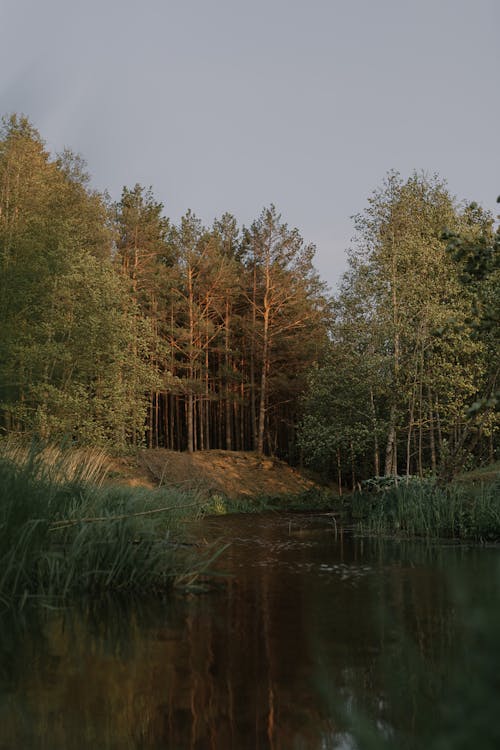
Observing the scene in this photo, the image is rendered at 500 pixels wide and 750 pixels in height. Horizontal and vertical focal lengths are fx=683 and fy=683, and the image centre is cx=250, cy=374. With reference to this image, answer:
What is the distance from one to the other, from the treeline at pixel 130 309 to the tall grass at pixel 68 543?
10488 millimetres

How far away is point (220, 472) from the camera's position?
29.7 meters

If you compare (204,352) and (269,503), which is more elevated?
(204,352)

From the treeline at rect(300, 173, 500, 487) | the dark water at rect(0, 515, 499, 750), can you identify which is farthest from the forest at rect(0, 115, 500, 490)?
the dark water at rect(0, 515, 499, 750)

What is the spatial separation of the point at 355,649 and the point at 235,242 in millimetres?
36778

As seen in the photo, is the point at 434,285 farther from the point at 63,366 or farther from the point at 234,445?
the point at 234,445

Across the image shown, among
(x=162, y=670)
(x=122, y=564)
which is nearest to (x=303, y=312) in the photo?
(x=122, y=564)

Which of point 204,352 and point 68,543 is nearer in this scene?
point 68,543

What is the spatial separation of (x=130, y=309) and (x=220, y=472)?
315 inches

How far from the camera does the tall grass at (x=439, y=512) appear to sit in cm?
1322

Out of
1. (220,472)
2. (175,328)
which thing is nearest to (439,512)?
(220,472)

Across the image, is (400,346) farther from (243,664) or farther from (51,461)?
(243,664)

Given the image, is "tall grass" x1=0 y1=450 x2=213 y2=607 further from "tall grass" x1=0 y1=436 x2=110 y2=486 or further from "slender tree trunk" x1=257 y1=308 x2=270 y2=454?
"slender tree trunk" x1=257 y1=308 x2=270 y2=454

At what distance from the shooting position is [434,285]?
81.6 ft

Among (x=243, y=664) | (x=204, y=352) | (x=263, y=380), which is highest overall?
(x=204, y=352)
